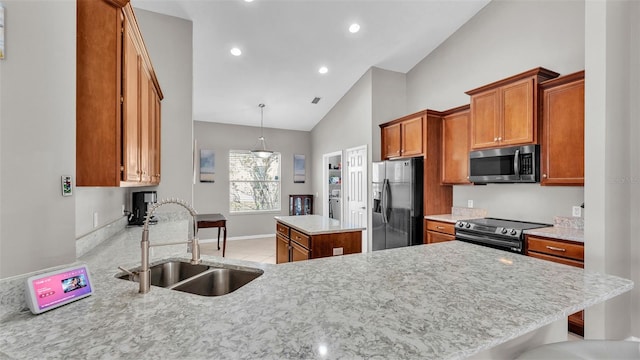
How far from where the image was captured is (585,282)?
1.19m

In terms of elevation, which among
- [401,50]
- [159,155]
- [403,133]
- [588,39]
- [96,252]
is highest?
[401,50]

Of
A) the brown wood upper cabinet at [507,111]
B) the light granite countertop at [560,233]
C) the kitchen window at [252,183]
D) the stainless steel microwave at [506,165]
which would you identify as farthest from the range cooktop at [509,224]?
the kitchen window at [252,183]

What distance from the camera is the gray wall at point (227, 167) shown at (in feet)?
20.2

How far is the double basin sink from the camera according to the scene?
54.3 inches

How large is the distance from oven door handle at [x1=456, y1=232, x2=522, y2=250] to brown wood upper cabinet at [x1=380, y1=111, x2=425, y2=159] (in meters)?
1.29

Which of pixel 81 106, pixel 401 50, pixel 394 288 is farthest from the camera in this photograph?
pixel 401 50

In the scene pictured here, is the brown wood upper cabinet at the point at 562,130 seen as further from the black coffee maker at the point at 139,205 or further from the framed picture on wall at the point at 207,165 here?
the framed picture on wall at the point at 207,165

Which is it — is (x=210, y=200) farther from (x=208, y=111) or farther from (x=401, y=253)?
(x=401, y=253)

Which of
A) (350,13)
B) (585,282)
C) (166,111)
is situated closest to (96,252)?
(166,111)

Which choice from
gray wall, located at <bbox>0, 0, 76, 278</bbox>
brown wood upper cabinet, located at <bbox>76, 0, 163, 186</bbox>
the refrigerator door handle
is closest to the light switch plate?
gray wall, located at <bbox>0, 0, 76, 278</bbox>

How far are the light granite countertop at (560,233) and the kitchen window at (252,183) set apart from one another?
17.2ft

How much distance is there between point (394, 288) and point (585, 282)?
83 centimetres

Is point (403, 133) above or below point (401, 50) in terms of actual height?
below

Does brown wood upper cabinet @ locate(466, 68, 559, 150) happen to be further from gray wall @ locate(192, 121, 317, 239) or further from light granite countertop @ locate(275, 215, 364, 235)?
gray wall @ locate(192, 121, 317, 239)
